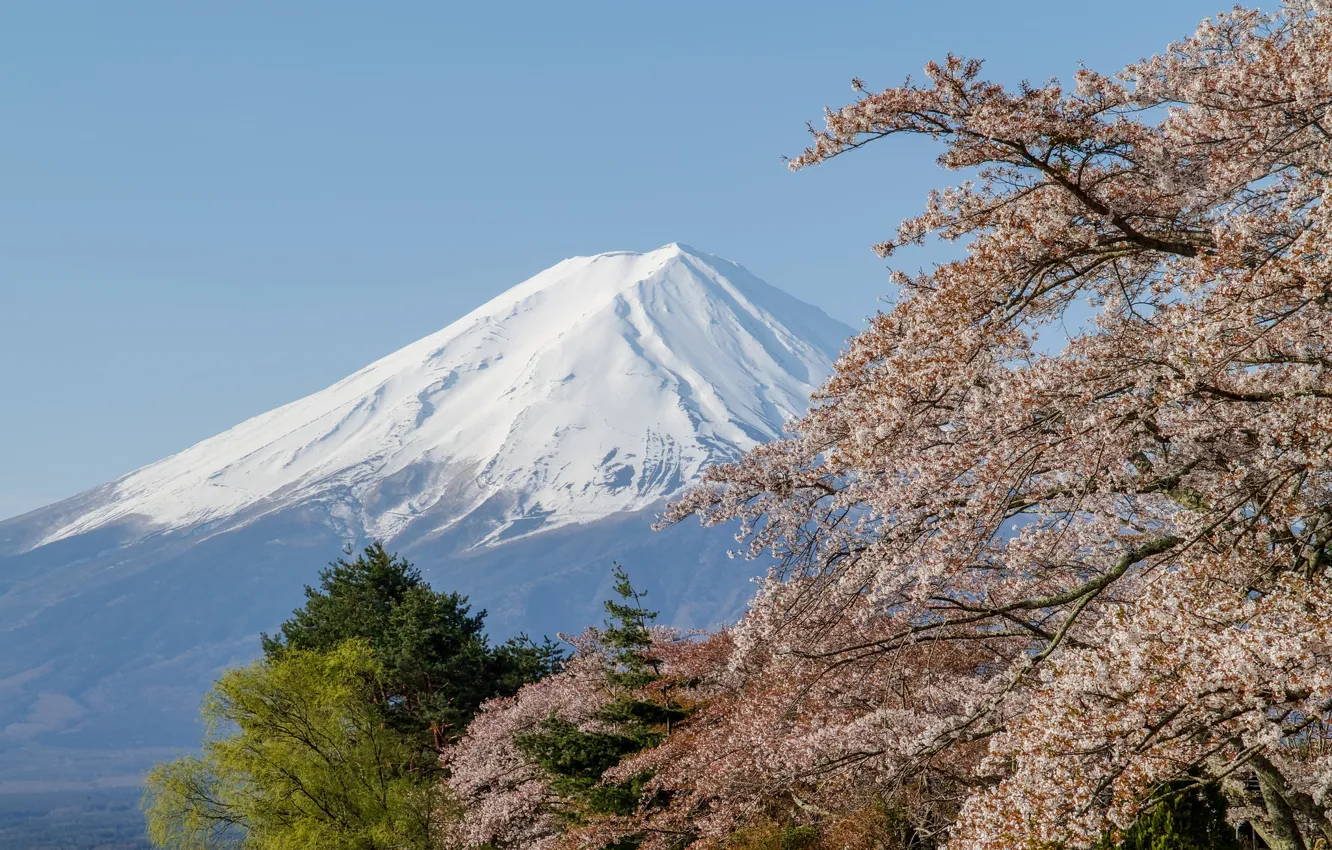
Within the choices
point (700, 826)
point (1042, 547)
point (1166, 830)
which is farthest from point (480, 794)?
point (1042, 547)

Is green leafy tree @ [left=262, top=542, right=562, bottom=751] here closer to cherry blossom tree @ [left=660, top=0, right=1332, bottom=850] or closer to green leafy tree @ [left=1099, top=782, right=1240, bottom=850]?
green leafy tree @ [left=1099, top=782, right=1240, bottom=850]

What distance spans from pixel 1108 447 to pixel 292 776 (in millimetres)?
27177

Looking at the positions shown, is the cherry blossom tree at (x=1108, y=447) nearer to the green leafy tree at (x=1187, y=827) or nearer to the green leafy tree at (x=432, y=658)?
the green leafy tree at (x=1187, y=827)

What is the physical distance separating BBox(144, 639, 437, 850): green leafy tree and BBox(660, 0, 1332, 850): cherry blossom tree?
874 inches

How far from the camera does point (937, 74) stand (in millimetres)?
8500

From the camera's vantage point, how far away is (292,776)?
31.4 metres

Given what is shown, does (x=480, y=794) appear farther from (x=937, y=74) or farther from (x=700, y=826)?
(x=937, y=74)

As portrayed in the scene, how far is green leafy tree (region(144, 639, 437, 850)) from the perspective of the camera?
31156mm

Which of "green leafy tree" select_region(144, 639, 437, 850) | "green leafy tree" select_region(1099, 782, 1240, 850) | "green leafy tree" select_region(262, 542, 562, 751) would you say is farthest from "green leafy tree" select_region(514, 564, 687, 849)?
"green leafy tree" select_region(262, 542, 562, 751)

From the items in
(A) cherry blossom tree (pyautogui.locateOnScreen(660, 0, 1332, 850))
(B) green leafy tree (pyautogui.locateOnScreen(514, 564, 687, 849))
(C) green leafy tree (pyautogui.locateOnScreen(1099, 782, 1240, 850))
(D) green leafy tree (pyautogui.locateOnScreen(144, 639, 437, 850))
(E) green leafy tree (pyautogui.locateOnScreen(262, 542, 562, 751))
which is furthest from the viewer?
(E) green leafy tree (pyautogui.locateOnScreen(262, 542, 562, 751))

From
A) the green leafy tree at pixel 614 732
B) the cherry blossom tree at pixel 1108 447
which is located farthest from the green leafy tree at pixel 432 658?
the cherry blossom tree at pixel 1108 447

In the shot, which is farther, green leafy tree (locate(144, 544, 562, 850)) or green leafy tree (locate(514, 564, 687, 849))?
green leafy tree (locate(144, 544, 562, 850))

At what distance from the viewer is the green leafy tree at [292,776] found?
3116 cm

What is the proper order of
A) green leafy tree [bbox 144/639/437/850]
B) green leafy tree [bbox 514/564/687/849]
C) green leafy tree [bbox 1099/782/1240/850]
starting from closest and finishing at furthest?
green leafy tree [bbox 1099/782/1240/850] < green leafy tree [bbox 514/564/687/849] < green leafy tree [bbox 144/639/437/850]
